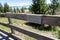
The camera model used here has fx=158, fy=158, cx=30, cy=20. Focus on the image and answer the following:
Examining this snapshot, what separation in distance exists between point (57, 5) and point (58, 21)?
38.1 meters

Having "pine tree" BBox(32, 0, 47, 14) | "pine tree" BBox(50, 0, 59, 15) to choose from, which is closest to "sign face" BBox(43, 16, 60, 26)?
"pine tree" BBox(32, 0, 47, 14)

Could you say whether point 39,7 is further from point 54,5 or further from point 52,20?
point 52,20

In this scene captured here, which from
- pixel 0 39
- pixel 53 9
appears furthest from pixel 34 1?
pixel 0 39

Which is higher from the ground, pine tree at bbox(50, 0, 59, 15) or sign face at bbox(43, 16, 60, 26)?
sign face at bbox(43, 16, 60, 26)

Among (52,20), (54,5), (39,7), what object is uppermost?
(52,20)

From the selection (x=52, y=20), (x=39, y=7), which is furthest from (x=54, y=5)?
(x=52, y=20)

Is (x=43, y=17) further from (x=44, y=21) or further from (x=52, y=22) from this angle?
(x=52, y=22)

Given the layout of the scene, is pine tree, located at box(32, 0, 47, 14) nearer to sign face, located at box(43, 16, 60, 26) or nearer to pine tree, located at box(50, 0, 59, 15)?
pine tree, located at box(50, 0, 59, 15)

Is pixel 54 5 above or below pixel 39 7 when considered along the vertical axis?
below

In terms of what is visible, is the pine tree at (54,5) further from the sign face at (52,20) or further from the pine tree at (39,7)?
the sign face at (52,20)

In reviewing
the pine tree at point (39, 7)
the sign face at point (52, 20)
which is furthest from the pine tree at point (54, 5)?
the sign face at point (52, 20)

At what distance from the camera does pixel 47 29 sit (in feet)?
27.7

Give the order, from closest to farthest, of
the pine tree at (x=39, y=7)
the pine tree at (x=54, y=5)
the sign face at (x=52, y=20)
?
the sign face at (x=52, y=20) < the pine tree at (x=39, y=7) < the pine tree at (x=54, y=5)

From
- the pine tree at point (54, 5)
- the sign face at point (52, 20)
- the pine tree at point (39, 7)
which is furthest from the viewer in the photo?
the pine tree at point (54, 5)
